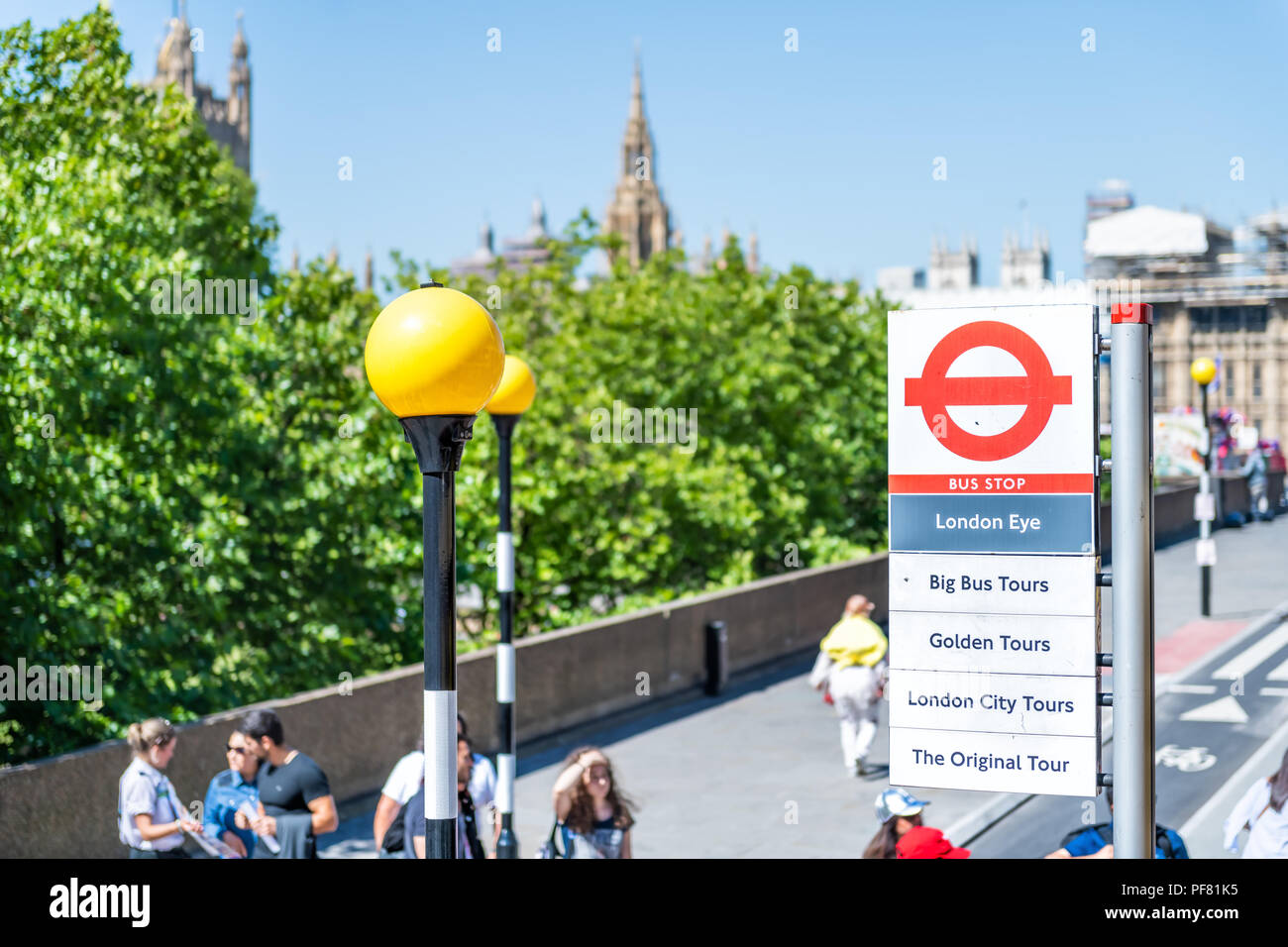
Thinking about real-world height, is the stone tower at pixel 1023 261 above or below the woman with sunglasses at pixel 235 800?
above

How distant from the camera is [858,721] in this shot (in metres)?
14.1

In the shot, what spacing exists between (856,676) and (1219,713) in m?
4.93

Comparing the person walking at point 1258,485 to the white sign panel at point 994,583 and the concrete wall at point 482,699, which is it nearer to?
the concrete wall at point 482,699

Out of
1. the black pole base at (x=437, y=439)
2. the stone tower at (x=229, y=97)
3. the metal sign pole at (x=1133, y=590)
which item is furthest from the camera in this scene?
the stone tower at (x=229, y=97)

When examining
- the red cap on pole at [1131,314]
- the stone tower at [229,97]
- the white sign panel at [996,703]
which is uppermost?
the stone tower at [229,97]

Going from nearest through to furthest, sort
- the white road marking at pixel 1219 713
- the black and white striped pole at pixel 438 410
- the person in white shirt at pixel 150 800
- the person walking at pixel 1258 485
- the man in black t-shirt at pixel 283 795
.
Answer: the black and white striped pole at pixel 438 410
the man in black t-shirt at pixel 283 795
the person in white shirt at pixel 150 800
the white road marking at pixel 1219 713
the person walking at pixel 1258 485

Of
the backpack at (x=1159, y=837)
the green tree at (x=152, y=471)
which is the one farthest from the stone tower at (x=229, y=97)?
the backpack at (x=1159, y=837)

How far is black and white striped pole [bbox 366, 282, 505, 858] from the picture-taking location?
4461 mm

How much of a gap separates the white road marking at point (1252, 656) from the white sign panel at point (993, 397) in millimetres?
15430

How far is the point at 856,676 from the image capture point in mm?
A: 13750

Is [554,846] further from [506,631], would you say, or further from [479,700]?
[479,700]

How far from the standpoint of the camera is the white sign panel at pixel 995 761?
3.85 meters
